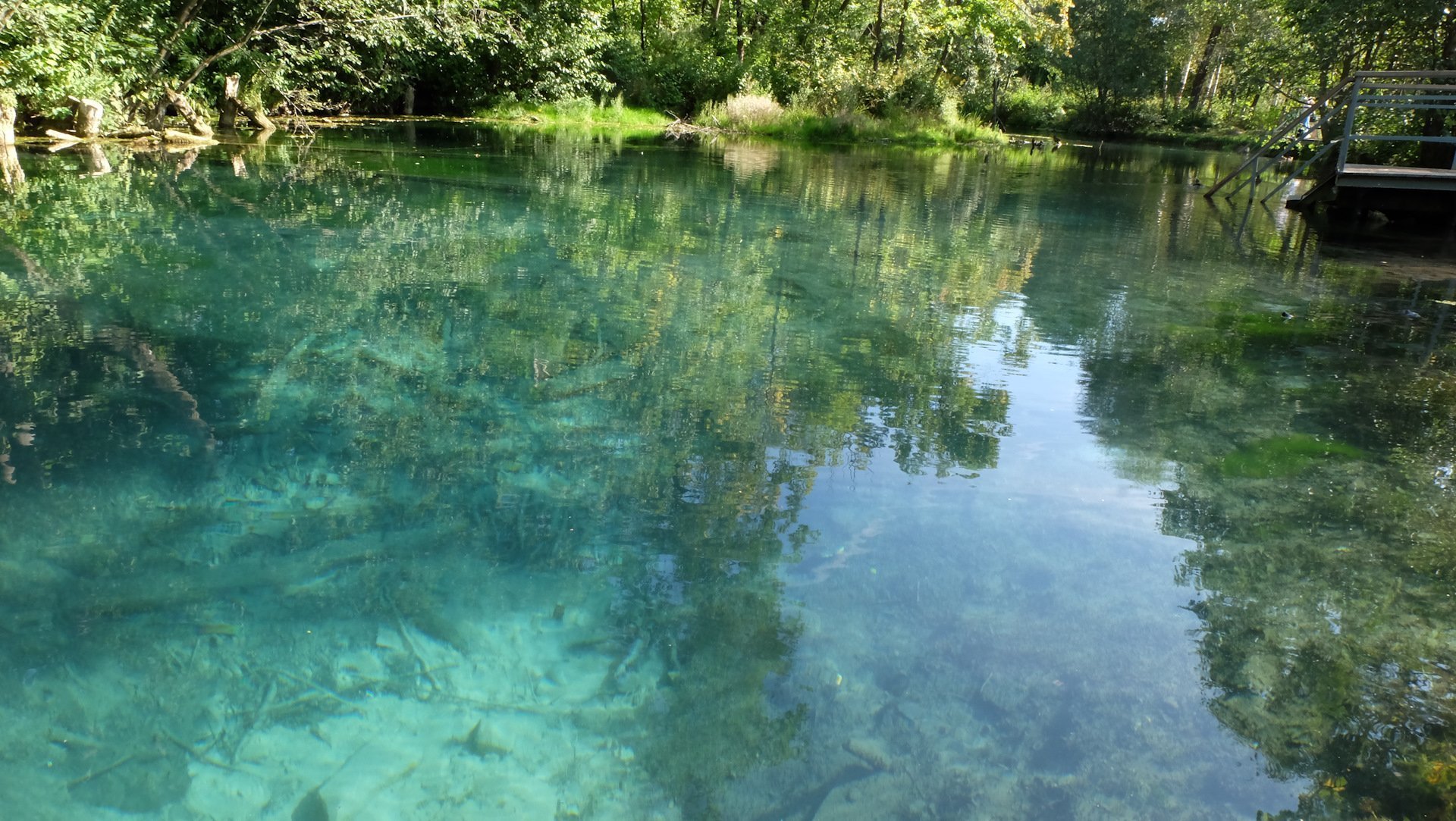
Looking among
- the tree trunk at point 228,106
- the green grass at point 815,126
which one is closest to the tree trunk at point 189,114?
the tree trunk at point 228,106

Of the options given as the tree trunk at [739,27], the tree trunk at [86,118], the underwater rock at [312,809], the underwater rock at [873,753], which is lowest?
the underwater rock at [312,809]

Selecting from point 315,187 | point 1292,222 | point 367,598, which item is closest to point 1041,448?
point 367,598

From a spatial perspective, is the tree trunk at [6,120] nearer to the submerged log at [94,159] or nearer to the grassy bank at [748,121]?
the submerged log at [94,159]

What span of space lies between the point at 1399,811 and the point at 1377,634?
920 mm

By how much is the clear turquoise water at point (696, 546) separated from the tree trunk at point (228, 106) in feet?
37.9

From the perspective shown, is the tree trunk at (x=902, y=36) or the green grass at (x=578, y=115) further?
the tree trunk at (x=902, y=36)

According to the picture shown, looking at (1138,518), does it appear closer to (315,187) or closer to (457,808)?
(457,808)

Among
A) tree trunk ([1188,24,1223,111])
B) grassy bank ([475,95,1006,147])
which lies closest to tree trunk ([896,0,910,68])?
grassy bank ([475,95,1006,147])

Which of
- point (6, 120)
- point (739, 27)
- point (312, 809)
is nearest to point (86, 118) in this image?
point (6, 120)

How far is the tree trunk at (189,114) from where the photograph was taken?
16172mm

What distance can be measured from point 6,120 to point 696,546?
14.5 metres

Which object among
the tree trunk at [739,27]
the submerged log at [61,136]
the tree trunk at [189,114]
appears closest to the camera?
the submerged log at [61,136]

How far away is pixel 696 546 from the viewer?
11.8ft

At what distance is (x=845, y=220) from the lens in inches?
442
